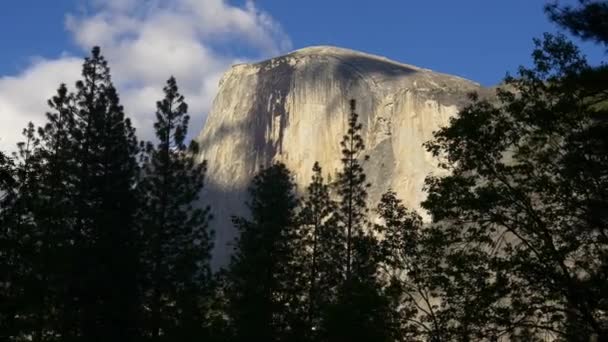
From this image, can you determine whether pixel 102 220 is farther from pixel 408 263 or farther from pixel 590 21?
pixel 590 21

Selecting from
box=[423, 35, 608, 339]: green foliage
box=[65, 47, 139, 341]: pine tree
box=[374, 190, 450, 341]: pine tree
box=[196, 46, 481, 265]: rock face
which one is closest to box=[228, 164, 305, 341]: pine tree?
box=[65, 47, 139, 341]: pine tree

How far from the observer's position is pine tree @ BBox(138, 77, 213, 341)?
1177 inches

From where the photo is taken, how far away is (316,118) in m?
124

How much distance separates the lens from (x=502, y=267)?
15.5 m

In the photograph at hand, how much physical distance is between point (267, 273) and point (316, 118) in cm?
9596

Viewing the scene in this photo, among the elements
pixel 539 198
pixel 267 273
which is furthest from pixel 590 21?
pixel 267 273

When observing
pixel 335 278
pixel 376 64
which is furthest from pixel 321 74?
pixel 335 278

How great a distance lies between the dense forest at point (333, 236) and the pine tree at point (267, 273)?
10 cm

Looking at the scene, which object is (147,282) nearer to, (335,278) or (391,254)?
(335,278)

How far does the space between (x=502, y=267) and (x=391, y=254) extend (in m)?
5.17

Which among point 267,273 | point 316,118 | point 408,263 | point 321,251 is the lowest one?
point 408,263

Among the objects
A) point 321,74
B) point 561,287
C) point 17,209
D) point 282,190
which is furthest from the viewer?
point 321,74

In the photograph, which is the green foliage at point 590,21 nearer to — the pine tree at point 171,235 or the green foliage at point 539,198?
the green foliage at point 539,198

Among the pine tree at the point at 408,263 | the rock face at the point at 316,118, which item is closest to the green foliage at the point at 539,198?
the pine tree at the point at 408,263
